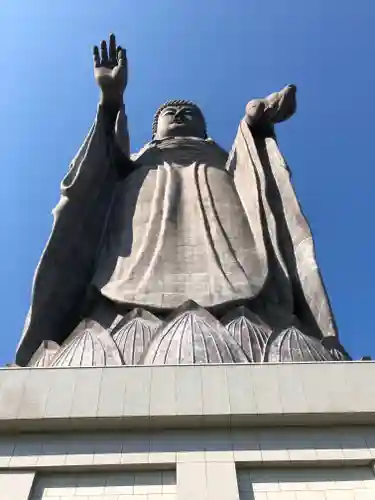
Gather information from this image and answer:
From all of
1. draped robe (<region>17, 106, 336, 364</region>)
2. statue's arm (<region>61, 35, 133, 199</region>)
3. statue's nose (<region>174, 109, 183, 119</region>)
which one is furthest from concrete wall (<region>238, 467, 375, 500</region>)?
statue's nose (<region>174, 109, 183, 119</region>)

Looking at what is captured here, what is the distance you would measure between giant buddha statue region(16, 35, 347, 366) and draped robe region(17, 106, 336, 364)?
15mm

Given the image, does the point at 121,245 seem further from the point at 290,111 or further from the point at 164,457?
the point at 164,457

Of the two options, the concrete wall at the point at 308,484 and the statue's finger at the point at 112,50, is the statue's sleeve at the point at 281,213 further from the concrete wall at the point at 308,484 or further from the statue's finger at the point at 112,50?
the concrete wall at the point at 308,484

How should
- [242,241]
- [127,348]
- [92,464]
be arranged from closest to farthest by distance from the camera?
[92,464] → [127,348] → [242,241]

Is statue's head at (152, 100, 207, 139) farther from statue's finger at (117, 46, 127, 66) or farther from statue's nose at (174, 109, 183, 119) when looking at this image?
statue's finger at (117, 46, 127, 66)

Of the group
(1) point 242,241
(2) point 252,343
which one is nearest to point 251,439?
(2) point 252,343

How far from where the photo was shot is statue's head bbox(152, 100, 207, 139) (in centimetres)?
950

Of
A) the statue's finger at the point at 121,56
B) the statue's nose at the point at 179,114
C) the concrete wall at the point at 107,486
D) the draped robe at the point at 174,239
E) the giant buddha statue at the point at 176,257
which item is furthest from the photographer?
the statue's nose at the point at 179,114

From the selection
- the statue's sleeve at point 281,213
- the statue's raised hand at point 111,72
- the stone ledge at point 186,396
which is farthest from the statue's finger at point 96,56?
the stone ledge at point 186,396

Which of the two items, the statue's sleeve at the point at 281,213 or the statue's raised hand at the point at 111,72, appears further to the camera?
the statue's raised hand at the point at 111,72

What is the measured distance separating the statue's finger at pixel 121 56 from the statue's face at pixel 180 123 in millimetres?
1948

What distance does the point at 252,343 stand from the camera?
4816 mm

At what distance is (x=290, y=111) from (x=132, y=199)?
2.01 meters

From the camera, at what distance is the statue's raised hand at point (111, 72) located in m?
7.39
